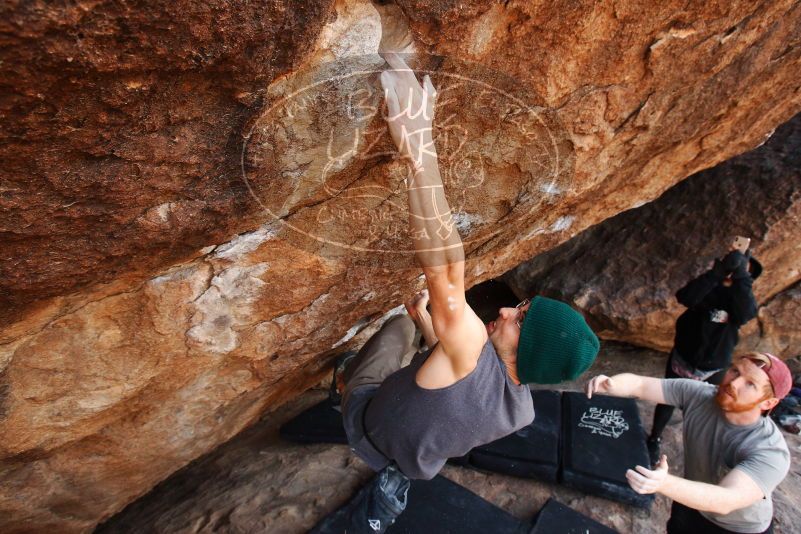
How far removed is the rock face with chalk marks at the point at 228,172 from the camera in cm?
95

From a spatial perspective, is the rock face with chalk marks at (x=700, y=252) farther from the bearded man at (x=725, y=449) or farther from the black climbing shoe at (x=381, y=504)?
the black climbing shoe at (x=381, y=504)

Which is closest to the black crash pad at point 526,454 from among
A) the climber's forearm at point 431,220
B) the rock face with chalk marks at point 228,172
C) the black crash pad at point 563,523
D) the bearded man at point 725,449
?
the black crash pad at point 563,523

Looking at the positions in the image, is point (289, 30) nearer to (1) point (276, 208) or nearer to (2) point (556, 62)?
(1) point (276, 208)

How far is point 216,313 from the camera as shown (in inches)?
69.4

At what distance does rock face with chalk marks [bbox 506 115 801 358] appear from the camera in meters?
3.51

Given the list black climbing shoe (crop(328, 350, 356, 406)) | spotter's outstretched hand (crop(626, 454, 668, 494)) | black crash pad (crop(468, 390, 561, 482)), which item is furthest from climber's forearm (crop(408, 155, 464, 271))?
black crash pad (crop(468, 390, 561, 482))

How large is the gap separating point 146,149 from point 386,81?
0.58 meters

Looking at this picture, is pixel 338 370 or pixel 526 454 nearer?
pixel 338 370

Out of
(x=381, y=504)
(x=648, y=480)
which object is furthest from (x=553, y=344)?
(x=381, y=504)

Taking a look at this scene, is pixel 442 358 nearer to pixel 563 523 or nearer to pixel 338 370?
pixel 338 370

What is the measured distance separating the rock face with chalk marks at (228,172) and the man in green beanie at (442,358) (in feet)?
0.82

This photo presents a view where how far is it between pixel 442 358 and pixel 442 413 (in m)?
0.19

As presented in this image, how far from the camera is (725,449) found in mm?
1785

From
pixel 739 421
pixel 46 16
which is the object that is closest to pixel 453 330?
pixel 46 16
